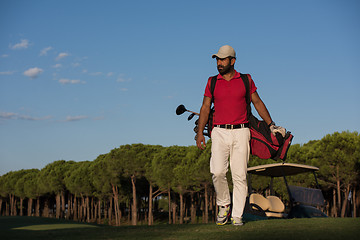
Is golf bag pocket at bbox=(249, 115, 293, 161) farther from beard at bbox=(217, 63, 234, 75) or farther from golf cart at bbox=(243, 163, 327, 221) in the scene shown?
golf cart at bbox=(243, 163, 327, 221)

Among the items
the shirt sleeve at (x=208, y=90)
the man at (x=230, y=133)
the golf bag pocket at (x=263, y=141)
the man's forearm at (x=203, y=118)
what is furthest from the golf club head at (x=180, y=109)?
the golf bag pocket at (x=263, y=141)

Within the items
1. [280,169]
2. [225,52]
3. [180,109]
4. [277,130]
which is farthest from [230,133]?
[280,169]

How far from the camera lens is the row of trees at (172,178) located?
108 ft

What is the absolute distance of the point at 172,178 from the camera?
4478 cm

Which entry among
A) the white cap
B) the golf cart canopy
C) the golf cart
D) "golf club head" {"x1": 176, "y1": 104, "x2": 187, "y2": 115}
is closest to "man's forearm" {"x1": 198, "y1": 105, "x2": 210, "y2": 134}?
the white cap

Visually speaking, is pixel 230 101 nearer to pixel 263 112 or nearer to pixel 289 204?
pixel 263 112

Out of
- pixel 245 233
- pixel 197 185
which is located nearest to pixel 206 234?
pixel 245 233

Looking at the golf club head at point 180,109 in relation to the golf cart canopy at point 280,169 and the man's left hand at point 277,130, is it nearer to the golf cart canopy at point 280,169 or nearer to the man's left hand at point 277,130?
the man's left hand at point 277,130

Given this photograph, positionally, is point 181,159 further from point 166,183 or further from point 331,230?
point 331,230

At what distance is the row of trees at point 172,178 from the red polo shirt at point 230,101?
2543 centimetres

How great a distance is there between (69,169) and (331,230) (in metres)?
70.9

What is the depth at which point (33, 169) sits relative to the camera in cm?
9181

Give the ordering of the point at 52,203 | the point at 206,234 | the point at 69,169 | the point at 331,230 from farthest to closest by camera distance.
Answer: the point at 52,203, the point at 69,169, the point at 206,234, the point at 331,230

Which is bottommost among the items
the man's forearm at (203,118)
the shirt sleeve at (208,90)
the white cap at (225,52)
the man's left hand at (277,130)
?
the man's left hand at (277,130)
